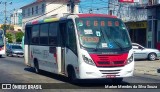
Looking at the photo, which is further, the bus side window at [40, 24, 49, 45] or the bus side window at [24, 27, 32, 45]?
the bus side window at [24, 27, 32, 45]

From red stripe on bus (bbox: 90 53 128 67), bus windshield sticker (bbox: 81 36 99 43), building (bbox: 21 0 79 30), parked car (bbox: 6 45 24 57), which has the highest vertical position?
building (bbox: 21 0 79 30)

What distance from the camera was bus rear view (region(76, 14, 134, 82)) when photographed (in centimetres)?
1417

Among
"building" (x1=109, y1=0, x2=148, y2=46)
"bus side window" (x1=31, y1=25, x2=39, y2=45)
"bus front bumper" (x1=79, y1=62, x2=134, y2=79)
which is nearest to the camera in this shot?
"bus front bumper" (x1=79, y1=62, x2=134, y2=79)

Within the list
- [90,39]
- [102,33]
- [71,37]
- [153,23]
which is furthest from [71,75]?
[153,23]

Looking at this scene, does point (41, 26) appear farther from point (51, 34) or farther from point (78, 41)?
point (78, 41)

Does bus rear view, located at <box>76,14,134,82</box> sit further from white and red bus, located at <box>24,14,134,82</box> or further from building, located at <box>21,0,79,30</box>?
building, located at <box>21,0,79,30</box>

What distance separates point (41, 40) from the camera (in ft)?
62.0

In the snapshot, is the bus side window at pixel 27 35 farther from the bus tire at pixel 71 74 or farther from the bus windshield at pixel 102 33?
the bus windshield at pixel 102 33

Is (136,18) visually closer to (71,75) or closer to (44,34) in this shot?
(44,34)

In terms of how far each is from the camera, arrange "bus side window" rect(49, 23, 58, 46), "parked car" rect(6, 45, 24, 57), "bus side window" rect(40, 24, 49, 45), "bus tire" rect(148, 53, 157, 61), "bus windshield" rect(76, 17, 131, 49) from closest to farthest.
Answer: "bus windshield" rect(76, 17, 131, 49)
"bus side window" rect(49, 23, 58, 46)
"bus side window" rect(40, 24, 49, 45)
"bus tire" rect(148, 53, 157, 61)
"parked car" rect(6, 45, 24, 57)

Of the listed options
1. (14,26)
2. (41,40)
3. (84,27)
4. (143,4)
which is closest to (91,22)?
(84,27)

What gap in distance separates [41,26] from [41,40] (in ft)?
2.33

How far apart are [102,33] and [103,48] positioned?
0.74 meters

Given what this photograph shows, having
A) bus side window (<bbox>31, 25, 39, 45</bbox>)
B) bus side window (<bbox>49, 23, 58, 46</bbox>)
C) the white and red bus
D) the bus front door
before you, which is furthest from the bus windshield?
bus side window (<bbox>31, 25, 39, 45</bbox>)
